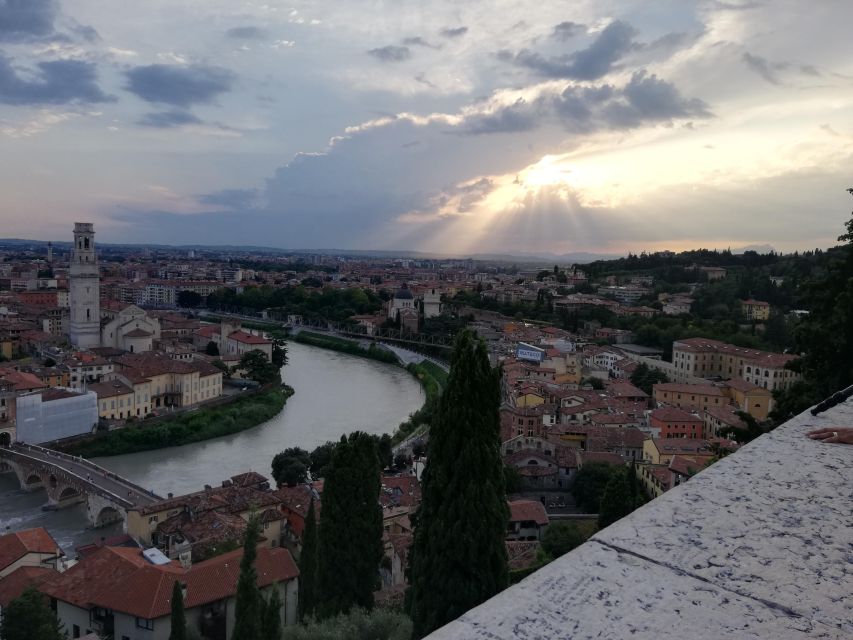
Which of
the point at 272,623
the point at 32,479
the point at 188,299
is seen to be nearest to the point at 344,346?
the point at 188,299

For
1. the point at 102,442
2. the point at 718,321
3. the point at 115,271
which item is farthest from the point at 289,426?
the point at 115,271

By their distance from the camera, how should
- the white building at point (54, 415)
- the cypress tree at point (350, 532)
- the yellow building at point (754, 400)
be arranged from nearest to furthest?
the cypress tree at point (350, 532)
the white building at point (54, 415)
the yellow building at point (754, 400)

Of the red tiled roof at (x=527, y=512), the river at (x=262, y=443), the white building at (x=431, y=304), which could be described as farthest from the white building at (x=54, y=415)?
the white building at (x=431, y=304)

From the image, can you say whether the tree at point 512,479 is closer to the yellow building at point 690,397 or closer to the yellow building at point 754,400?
the yellow building at point 690,397

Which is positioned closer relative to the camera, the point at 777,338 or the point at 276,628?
the point at 276,628

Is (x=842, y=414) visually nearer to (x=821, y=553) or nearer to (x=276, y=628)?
A: (x=821, y=553)
